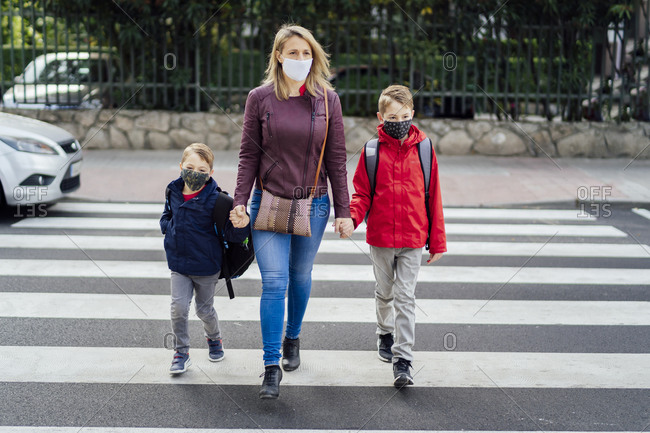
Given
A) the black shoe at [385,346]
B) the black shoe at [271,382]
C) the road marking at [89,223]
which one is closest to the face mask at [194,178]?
the black shoe at [271,382]

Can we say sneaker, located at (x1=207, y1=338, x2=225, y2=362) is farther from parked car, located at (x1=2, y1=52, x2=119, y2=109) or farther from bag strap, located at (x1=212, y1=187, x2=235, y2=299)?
parked car, located at (x1=2, y1=52, x2=119, y2=109)

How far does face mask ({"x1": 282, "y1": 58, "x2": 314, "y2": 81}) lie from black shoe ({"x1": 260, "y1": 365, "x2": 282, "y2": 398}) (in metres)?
1.58

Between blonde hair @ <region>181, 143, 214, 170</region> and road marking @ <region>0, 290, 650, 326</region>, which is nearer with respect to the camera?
blonde hair @ <region>181, 143, 214, 170</region>

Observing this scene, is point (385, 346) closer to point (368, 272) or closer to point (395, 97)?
point (395, 97)

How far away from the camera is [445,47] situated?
45.8ft

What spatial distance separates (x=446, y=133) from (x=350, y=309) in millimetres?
8360

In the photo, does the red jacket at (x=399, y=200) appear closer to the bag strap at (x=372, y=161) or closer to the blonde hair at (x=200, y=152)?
the bag strap at (x=372, y=161)

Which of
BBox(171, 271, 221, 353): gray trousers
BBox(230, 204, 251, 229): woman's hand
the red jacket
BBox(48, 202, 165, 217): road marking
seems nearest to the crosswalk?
BBox(171, 271, 221, 353): gray trousers

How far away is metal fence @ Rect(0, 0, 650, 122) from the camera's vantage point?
13844 mm

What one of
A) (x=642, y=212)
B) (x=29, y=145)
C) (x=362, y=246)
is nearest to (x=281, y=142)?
(x=362, y=246)

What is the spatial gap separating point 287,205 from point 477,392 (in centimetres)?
148

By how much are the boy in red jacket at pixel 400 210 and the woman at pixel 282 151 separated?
9.3 inches

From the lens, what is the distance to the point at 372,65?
46.2 ft

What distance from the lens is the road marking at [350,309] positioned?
588cm
